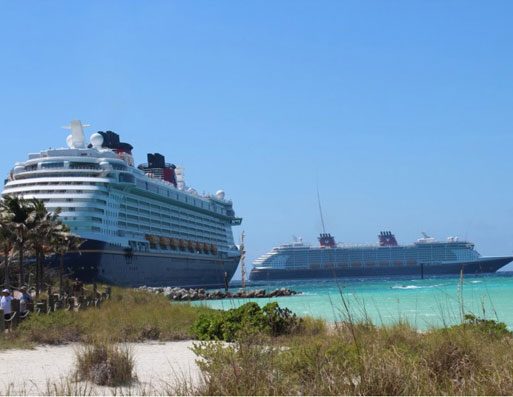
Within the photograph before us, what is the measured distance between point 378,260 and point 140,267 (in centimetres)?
6791

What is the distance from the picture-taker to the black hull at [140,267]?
52031 mm

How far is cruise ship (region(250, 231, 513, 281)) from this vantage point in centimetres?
11675

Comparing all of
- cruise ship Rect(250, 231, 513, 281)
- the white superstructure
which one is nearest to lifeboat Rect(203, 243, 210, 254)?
the white superstructure

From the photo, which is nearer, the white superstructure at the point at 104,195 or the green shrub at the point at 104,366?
the green shrub at the point at 104,366

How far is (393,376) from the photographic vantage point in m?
5.38

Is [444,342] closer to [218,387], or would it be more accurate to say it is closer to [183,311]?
[218,387]

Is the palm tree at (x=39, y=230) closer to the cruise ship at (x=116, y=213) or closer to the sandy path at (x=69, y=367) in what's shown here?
the cruise ship at (x=116, y=213)

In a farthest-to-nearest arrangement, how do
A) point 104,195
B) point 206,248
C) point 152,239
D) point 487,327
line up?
point 206,248, point 152,239, point 104,195, point 487,327

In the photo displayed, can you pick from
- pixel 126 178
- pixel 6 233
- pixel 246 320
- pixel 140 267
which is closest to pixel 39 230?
pixel 6 233

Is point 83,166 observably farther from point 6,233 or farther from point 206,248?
Result: point 6,233

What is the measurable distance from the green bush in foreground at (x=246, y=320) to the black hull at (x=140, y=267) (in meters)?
33.0

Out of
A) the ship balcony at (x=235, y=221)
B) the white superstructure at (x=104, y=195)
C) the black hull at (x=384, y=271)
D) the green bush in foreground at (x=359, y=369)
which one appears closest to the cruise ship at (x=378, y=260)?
the black hull at (x=384, y=271)

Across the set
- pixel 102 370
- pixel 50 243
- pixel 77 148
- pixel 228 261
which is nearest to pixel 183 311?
pixel 102 370

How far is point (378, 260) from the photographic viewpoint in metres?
120
